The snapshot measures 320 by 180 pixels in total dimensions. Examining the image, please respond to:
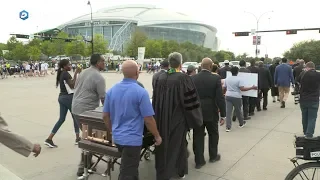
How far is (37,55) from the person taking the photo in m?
69.1

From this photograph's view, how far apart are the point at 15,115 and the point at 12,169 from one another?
5.49 metres

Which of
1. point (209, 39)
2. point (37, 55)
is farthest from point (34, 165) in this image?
point (209, 39)

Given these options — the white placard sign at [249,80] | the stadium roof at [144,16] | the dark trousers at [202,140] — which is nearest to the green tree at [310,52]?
the white placard sign at [249,80]

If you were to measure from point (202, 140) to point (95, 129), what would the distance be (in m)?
2.00

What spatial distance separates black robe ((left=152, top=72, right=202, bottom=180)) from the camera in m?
4.33

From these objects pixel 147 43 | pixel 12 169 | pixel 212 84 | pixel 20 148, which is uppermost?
pixel 147 43

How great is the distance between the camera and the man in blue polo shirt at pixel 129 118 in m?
3.44

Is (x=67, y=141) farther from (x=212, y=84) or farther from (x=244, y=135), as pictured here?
(x=244, y=135)

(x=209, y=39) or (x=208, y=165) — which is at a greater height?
(x=209, y=39)

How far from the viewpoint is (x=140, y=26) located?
12662 cm

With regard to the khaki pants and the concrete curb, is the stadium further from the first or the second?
the concrete curb

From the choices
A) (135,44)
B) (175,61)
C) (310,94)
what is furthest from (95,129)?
(135,44)

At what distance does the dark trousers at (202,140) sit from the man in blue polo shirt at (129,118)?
185 cm

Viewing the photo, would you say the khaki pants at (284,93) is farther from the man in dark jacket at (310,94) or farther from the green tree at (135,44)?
the green tree at (135,44)
